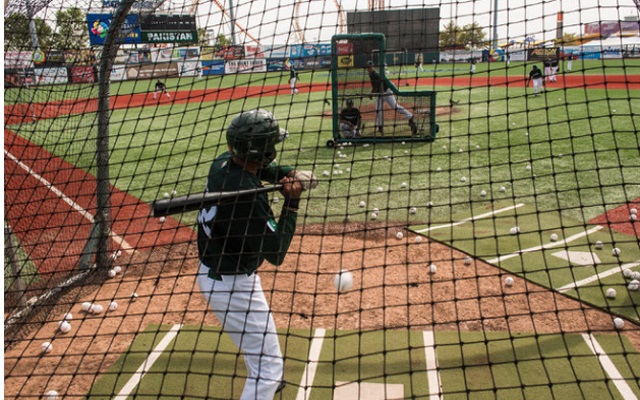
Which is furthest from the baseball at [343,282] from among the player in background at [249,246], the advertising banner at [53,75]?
the advertising banner at [53,75]

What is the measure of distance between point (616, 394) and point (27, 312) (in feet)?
15.0

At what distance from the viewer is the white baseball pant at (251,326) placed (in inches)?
113

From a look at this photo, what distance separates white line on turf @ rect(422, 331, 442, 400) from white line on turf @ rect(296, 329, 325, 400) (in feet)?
2.55

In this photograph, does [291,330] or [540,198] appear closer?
[291,330]

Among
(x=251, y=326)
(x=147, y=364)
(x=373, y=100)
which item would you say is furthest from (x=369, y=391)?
(x=373, y=100)

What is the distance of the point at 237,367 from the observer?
3.74 metres

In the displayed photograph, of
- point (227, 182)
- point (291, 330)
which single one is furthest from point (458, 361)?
point (227, 182)

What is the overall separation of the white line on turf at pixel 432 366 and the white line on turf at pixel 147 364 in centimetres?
186

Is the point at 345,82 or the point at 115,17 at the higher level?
the point at 115,17

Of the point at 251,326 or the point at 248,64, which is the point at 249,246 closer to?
the point at 251,326

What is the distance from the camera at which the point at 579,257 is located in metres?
5.12

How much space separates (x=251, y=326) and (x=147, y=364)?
1356 mm

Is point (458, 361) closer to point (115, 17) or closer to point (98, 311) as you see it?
point (98, 311)

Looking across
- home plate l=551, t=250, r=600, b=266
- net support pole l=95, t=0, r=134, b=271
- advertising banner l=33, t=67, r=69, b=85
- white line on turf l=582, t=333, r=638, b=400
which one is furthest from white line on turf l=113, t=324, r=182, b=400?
home plate l=551, t=250, r=600, b=266
